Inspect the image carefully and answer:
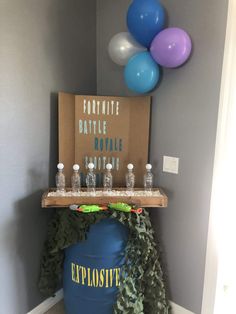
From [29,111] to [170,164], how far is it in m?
0.90

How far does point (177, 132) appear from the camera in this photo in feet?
5.34

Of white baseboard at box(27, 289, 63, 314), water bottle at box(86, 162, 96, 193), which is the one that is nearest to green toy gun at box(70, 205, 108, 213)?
water bottle at box(86, 162, 96, 193)

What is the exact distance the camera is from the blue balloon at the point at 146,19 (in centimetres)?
143

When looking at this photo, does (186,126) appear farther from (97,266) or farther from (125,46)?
(97,266)

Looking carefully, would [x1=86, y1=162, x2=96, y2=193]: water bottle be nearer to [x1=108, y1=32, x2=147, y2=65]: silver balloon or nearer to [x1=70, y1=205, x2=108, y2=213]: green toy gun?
[x1=70, y1=205, x2=108, y2=213]: green toy gun

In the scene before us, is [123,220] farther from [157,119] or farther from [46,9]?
[46,9]

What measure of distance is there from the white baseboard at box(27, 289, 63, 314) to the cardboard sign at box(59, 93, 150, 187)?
2.73 ft

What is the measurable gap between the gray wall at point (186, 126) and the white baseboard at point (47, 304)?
786mm

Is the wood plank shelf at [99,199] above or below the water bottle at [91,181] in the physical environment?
below

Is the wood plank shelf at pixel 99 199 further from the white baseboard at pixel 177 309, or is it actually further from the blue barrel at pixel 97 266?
the white baseboard at pixel 177 309

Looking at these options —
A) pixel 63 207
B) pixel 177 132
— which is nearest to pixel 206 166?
pixel 177 132

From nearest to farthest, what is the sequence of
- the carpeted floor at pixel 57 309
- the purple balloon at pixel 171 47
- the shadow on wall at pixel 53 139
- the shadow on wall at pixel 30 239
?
the purple balloon at pixel 171 47 → the shadow on wall at pixel 30 239 → the shadow on wall at pixel 53 139 → the carpeted floor at pixel 57 309

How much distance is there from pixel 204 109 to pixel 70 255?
1.14 meters

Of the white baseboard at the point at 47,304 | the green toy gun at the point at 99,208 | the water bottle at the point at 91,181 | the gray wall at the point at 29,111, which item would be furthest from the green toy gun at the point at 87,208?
the white baseboard at the point at 47,304
